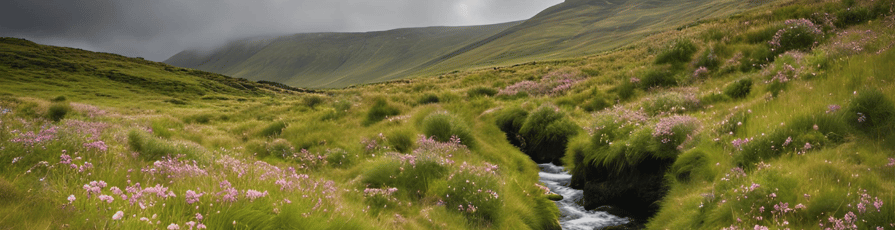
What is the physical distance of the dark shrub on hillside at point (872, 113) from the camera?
5.54 meters

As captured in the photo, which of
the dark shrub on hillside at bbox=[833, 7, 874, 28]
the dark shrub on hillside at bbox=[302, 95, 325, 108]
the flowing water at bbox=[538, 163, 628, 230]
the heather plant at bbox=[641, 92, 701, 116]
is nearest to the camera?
the flowing water at bbox=[538, 163, 628, 230]

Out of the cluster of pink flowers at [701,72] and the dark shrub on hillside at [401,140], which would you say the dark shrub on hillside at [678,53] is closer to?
the cluster of pink flowers at [701,72]

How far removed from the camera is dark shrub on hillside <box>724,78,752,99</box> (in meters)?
9.57

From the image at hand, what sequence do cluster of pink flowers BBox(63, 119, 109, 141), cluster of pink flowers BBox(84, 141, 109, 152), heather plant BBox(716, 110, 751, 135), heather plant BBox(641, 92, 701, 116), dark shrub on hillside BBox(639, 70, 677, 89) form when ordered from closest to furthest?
cluster of pink flowers BBox(84, 141, 109, 152)
cluster of pink flowers BBox(63, 119, 109, 141)
heather plant BBox(716, 110, 751, 135)
heather plant BBox(641, 92, 701, 116)
dark shrub on hillside BBox(639, 70, 677, 89)

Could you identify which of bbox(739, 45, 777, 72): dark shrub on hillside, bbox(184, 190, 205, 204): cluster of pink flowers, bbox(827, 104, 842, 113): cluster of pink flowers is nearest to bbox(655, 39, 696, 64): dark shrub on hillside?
bbox(739, 45, 777, 72): dark shrub on hillside

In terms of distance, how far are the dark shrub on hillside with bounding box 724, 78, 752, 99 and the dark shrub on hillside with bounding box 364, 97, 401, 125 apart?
9.94 meters

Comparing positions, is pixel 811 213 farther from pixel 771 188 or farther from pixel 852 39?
pixel 852 39

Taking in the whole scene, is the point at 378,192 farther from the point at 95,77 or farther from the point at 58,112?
the point at 95,77

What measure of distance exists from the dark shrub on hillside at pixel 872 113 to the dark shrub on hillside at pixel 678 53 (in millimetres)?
8902

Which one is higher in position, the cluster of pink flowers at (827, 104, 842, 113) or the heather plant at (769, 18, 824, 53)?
the heather plant at (769, 18, 824, 53)

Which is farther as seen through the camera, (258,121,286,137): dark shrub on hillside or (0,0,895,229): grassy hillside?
(258,121,286,137): dark shrub on hillside

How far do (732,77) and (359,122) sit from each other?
11021 millimetres

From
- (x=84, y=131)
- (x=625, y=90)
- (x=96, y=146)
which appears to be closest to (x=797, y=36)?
(x=625, y=90)

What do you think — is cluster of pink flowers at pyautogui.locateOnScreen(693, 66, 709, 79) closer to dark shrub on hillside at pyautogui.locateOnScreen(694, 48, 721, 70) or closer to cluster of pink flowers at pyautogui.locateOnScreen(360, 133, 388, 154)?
dark shrub on hillside at pyautogui.locateOnScreen(694, 48, 721, 70)
